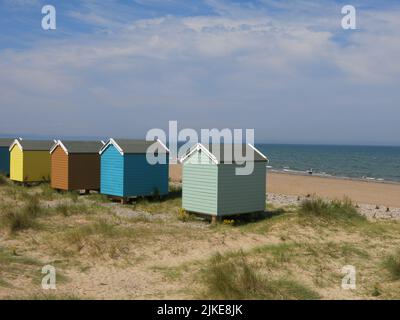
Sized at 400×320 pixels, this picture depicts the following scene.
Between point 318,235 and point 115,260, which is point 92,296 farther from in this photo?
point 318,235

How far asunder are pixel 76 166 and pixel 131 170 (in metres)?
4.04

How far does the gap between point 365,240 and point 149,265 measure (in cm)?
635

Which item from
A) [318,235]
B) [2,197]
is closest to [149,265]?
[318,235]

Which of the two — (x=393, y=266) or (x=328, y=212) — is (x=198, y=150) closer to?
(x=328, y=212)

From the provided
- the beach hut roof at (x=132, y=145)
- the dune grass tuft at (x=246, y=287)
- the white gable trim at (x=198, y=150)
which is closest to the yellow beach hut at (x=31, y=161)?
the beach hut roof at (x=132, y=145)

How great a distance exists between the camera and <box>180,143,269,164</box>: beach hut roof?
16062 mm

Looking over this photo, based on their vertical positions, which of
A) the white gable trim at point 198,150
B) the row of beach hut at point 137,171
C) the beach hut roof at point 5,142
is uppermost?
the beach hut roof at point 5,142

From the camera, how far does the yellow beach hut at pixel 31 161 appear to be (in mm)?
26938

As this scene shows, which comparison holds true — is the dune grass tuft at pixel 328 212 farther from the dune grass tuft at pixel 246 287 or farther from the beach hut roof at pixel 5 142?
the beach hut roof at pixel 5 142

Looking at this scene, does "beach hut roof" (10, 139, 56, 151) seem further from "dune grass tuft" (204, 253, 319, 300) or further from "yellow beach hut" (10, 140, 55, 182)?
"dune grass tuft" (204, 253, 319, 300)

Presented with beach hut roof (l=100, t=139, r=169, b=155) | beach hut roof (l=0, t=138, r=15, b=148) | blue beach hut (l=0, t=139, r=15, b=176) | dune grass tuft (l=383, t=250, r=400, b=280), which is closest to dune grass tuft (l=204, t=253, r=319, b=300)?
dune grass tuft (l=383, t=250, r=400, b=280)

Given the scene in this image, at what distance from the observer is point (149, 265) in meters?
11.0

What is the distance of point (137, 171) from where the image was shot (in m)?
21.1

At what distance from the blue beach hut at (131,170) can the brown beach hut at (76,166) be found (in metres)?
1.96
